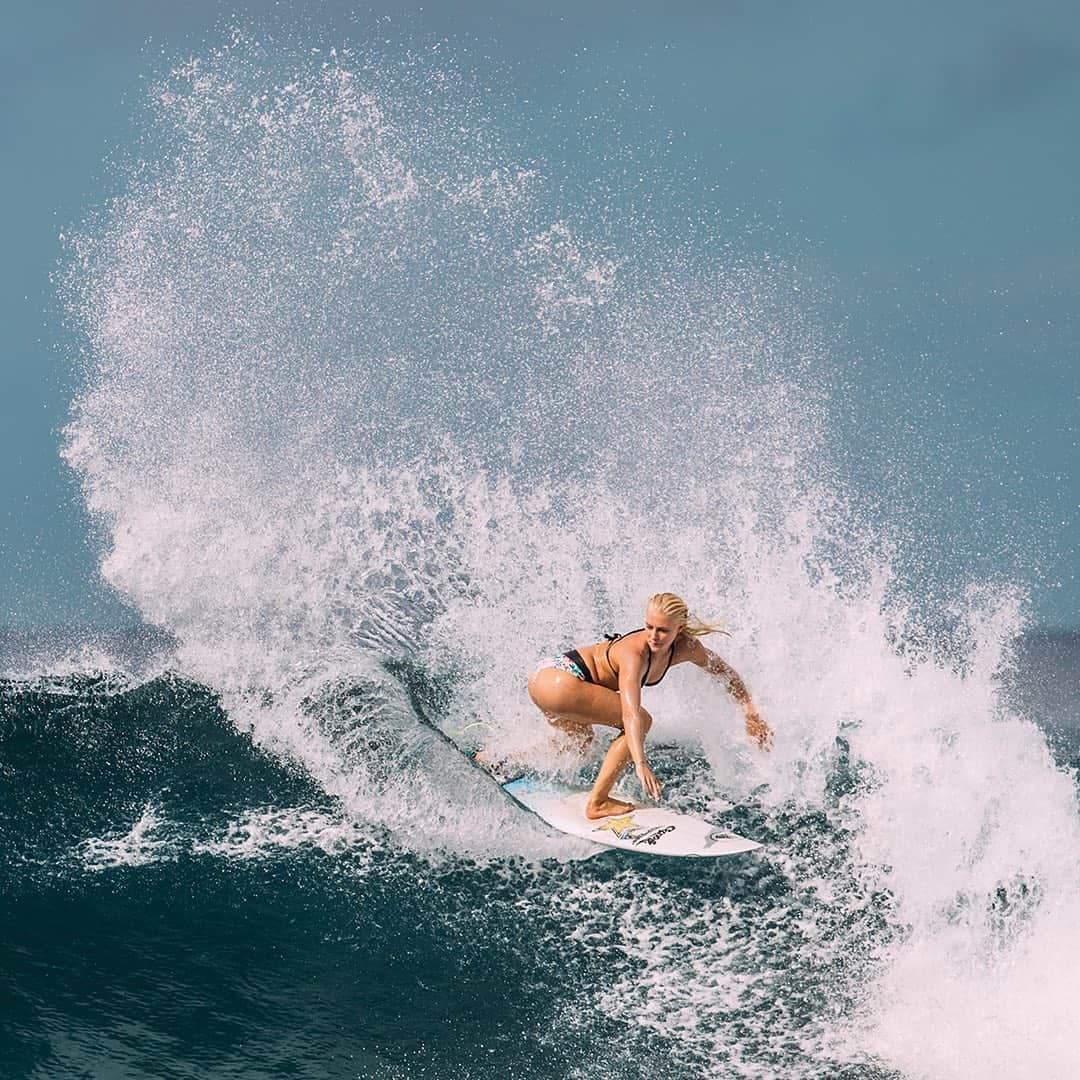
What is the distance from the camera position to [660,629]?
850 centimetres

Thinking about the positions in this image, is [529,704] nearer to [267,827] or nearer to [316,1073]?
[267,827]

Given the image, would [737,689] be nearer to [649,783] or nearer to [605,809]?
[605,809]

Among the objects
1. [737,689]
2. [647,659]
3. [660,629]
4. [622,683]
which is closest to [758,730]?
[737,689]

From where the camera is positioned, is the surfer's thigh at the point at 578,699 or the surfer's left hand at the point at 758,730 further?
the surfer's left hand at the point at 758,730

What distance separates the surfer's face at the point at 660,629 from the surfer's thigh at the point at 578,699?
0.79 metres

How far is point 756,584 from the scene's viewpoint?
13.0m

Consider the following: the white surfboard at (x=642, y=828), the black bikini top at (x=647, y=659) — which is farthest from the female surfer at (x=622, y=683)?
the white surfboard at (x=642, y=828)

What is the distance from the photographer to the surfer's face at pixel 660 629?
8469 mm

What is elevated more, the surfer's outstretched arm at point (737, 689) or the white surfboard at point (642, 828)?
the surfer's outstretched arm at point (737, 689)

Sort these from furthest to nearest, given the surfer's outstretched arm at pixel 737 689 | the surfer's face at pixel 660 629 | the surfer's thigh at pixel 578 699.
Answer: the surfer's outstretched arm at pixel 737 689, the surfer's thigh at pixel 578 699, the surfer's face at pixel 660 629

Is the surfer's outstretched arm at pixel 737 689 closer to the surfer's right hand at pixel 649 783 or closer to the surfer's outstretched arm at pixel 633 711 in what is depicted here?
the surfer's outstretched arm at pixel 633 711

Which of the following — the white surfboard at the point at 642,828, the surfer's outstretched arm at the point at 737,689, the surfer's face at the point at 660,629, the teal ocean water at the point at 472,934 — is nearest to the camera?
the teal ocean water at the point at 472,934

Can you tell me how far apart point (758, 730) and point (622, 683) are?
63.1 inches

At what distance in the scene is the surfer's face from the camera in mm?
8469
